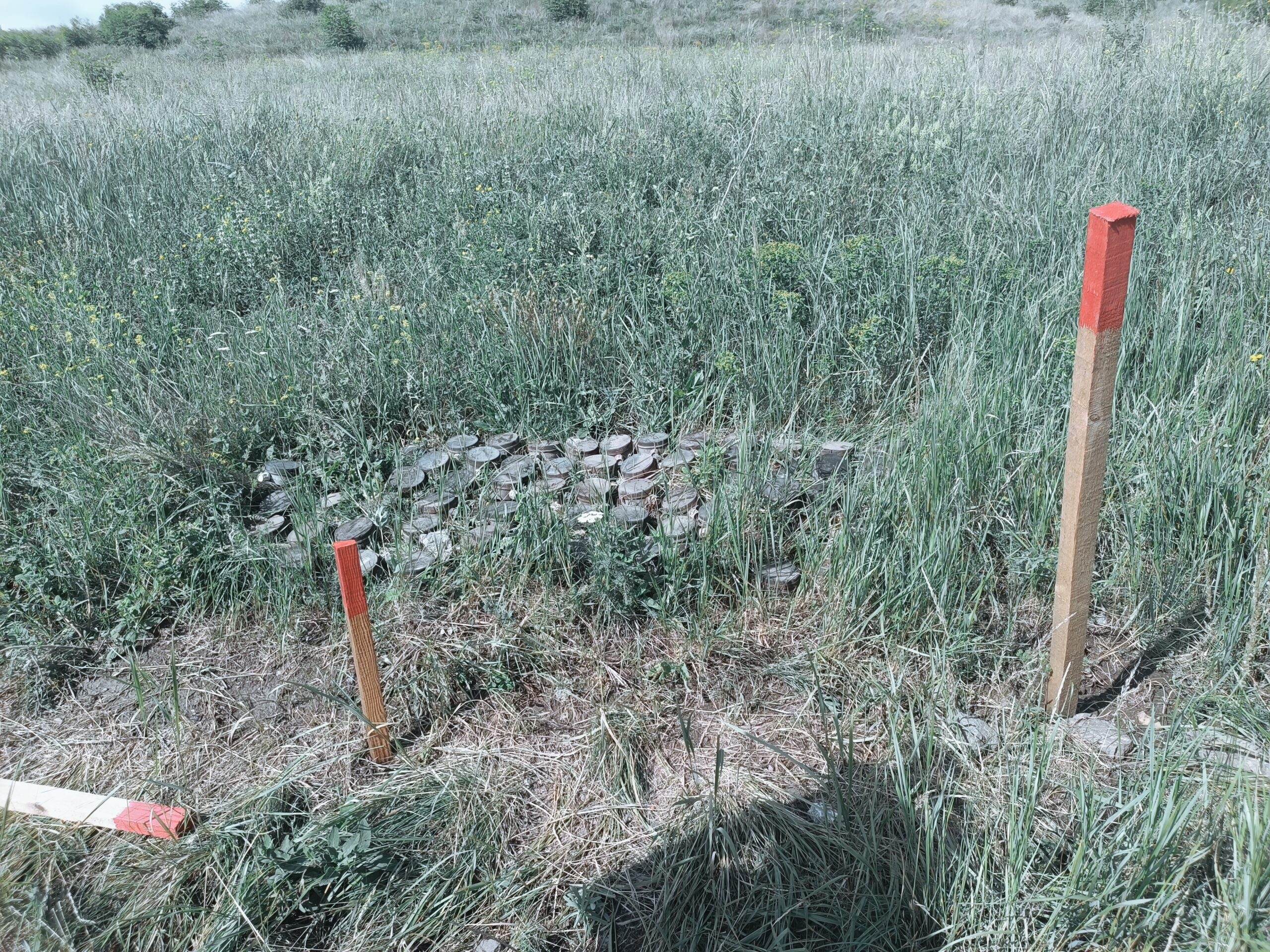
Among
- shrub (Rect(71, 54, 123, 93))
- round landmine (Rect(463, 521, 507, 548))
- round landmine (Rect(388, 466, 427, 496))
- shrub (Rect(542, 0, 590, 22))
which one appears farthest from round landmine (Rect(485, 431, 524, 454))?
shrub (Rect(542, 0, 590, 22))

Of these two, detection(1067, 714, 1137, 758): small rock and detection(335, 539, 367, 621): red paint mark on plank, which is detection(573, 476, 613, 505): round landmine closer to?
detection(335, 539, 367, 621): red paint mark on plank

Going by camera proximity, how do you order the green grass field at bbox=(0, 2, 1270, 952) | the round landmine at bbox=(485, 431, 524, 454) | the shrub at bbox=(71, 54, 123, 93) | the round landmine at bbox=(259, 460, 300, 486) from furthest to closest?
1. the shrub at bbox=(71, 54, 123, 93)
2. the round landmine at bbox=(485, 431, 524, 454)
3. the round landmine at bbox=(259, 460, 300, 486)
4. the green grass field at bbox=(0, 2, 1270, 952)

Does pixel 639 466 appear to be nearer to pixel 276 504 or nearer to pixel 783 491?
pixel 783 491

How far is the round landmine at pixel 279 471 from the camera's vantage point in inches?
131

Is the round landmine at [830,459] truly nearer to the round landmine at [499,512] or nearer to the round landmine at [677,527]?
the round landmine at [677,527]

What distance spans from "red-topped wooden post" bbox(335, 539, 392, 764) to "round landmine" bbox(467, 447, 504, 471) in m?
1.15

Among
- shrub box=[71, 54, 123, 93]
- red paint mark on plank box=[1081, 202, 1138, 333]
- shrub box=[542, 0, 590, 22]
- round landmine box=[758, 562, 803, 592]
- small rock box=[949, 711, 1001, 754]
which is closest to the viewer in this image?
red paint mark on plank box=[1081, 202, 1138, 333]

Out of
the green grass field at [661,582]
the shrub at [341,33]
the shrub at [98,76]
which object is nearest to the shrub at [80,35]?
the shrub at [341,33]

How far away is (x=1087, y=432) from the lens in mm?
1988

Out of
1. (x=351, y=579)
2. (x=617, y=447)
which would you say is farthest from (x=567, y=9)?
(x=351, y=579)

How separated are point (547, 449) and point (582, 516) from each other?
0.60 meters

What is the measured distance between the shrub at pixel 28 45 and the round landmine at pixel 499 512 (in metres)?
33.1

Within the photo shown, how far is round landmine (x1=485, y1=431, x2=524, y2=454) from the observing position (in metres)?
3.61

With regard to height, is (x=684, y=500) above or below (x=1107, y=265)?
below
